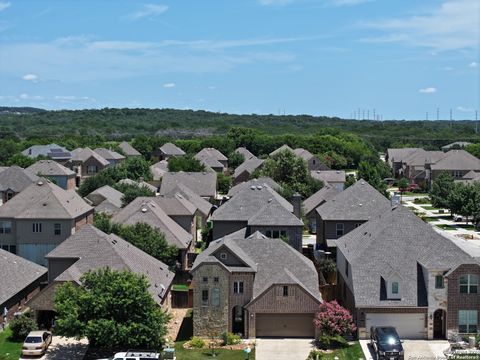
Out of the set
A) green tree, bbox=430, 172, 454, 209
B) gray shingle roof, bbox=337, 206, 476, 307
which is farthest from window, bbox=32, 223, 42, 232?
green tree, bbox=430, 172, 454, 209

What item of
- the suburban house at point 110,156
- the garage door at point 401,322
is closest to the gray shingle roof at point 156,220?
the garage door at point 401,322

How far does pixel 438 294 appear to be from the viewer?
38.9m

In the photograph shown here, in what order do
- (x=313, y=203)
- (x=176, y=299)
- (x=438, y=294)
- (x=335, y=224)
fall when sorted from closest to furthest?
(x=438, y=294) < (x=176, y=299) < (x=335, y=224) < (x=313, y=203)

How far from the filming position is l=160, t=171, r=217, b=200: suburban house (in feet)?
299

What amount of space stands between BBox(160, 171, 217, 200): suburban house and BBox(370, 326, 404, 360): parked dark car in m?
54.0

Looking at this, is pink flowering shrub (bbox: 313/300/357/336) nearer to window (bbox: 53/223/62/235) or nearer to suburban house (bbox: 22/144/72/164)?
window (bbox: 53/223/62/235)

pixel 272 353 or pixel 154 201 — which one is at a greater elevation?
pixel 154 201

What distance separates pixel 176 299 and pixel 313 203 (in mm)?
31152

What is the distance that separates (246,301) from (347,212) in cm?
2254

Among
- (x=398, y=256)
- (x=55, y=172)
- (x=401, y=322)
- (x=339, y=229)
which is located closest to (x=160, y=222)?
(x=339, y=229)

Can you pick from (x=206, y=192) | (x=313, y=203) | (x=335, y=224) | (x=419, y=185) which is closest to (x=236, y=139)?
(x=419, y=185)

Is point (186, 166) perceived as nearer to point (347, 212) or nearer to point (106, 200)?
point (106, 200)

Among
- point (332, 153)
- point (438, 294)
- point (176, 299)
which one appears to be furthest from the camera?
point (332, 153)

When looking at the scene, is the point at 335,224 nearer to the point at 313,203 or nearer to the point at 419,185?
the point at 313,203
